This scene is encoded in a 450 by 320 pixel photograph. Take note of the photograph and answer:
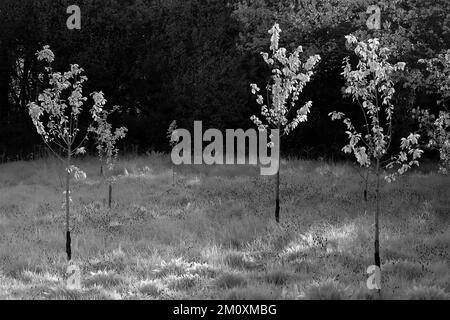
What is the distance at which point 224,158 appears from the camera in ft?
70.0

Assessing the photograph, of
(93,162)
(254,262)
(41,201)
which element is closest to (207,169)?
(93,162)

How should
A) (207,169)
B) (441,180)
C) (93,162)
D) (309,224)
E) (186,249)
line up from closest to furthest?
1. (186,249)
2. (309,224)
3. (441,180)
4. (207,169)
5. (93,162)

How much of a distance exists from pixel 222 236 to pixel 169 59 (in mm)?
12916

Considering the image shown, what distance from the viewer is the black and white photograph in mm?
9273

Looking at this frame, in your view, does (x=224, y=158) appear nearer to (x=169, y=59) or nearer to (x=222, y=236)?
(x=169, y=59)

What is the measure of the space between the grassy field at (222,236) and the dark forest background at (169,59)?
14.1ft

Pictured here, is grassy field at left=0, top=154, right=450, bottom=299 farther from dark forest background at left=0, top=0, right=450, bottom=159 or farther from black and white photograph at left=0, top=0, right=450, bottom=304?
dark forest background at left=0, top=0, right=450, bottom=159

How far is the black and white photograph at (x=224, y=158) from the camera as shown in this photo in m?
9.27

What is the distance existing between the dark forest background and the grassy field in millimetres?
4283

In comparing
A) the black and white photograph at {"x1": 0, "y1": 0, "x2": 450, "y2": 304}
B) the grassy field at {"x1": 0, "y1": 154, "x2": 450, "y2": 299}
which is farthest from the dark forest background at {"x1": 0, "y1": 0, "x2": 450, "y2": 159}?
the grassy field at {"x1": 0, "y1": 154, "x2": 450, "y2": 299}

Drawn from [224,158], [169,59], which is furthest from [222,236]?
[169,59]
